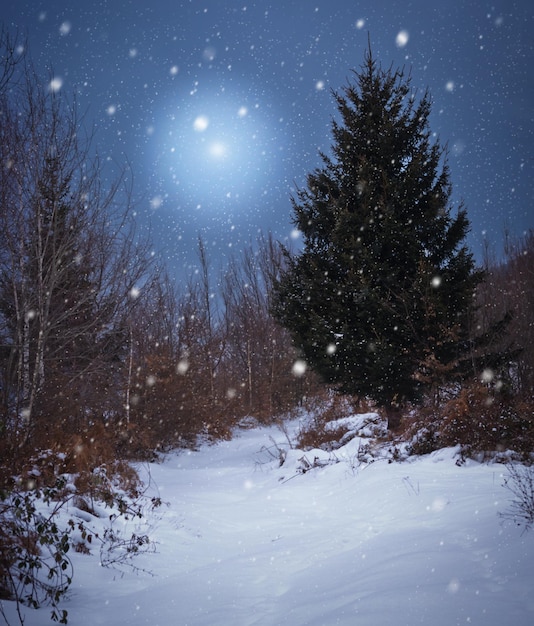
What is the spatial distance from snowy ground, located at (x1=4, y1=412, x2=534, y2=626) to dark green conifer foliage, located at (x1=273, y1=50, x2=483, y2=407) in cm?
248

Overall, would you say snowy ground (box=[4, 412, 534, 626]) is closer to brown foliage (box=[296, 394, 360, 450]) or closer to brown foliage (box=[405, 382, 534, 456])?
brown foliage (box=[405, 382, 534, 456])

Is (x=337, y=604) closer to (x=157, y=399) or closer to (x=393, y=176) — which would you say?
(x=393, y=176)

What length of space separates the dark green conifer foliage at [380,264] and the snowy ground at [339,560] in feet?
8.13

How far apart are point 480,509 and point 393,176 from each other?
833 cm

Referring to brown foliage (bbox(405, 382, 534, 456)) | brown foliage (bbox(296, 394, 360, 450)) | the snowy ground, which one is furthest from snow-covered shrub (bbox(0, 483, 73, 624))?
brown foliage (bbox(296, 394, 360, 450))

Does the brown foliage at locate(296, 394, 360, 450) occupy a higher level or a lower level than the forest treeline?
lower

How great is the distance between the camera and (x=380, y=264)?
9594mm

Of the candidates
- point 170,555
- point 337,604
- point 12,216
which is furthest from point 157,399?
point 337,604

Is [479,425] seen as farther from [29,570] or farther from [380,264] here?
[29,570]

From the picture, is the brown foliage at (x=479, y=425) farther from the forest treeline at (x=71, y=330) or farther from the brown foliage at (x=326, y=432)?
the brown foliage at (x=326, y=432)

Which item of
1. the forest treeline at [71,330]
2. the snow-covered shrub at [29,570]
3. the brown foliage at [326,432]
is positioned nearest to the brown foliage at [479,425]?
the forest treeline at [71,330]

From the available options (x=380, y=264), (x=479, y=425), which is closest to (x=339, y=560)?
(x=479, y=425)

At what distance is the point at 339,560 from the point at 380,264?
6.89m

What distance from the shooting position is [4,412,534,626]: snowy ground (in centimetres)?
266
